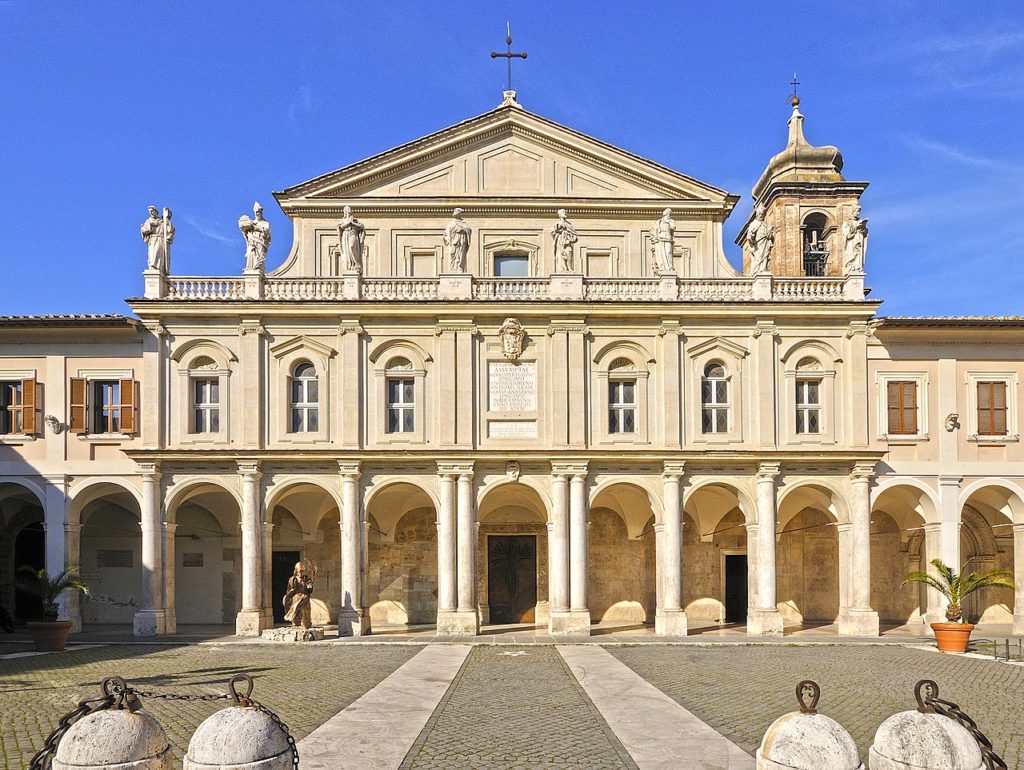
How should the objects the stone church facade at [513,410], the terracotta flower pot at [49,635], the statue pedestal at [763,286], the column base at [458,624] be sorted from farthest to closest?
the statue pedestal at [763,286] → the stone church facade at [513,410] → the column base at [458,624] → the terracotta flower pot at [49,635]

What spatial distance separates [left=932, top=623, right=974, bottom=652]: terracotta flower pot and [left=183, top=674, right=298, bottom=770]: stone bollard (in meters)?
18.5

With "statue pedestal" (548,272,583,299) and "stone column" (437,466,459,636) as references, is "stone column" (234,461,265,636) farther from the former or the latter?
"statue pedestal" (548,272,583,299)

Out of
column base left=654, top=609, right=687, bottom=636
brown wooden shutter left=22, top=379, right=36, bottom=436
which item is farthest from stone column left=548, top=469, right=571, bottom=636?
brown wooden shutter left=22, top=379, right=36, bottom=436

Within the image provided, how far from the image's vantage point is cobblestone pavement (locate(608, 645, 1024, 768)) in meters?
12.2

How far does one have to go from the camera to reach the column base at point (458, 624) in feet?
78.1

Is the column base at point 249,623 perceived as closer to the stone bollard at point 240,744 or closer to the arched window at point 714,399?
the arched window at point 714,399

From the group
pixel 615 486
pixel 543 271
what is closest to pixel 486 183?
pixel 543 271

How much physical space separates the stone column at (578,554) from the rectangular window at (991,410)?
1183 cm

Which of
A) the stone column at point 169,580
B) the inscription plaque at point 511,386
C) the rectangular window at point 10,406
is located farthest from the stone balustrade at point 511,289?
the stone column at point 169,580

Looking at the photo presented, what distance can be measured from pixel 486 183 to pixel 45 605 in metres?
17.2

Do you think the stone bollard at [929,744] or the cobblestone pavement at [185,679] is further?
the cobblestone pavement at [185,679]

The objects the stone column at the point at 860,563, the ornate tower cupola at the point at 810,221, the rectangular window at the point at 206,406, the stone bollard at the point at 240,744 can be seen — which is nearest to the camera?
the stone bollard at the point at 240,744

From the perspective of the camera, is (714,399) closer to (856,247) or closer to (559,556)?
(856,247)

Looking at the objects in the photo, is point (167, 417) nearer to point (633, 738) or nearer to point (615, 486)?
point (615, 486)
